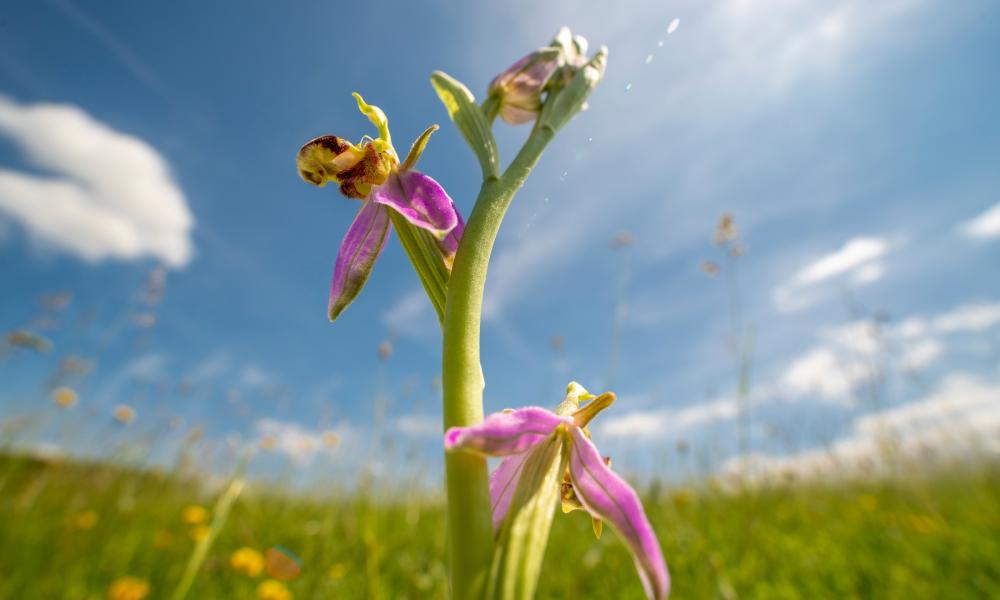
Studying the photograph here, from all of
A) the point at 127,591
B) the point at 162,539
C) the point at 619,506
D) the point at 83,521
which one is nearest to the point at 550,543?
the point at 127,591

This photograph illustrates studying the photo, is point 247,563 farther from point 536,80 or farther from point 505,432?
point 536,80

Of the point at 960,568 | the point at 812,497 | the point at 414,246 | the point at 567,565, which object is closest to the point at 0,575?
the point at 567,565

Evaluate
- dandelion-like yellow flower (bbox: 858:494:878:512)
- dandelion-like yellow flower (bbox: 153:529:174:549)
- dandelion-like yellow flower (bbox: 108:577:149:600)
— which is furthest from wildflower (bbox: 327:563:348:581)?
dandelion-like yellow flower (bbox: 858:494:878:512)

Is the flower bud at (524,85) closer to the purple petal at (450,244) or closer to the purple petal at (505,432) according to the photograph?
the purple petal at (450,244)

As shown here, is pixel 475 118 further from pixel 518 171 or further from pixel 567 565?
pixel 567 565

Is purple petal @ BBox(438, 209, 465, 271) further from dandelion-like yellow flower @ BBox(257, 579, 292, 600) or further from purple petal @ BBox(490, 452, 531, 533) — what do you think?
dandelion-like yellow flower @ BBox(257, 579, 292, 600)

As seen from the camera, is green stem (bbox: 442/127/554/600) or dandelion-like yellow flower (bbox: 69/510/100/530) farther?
dandelion-like yellow flower (bbox: 69/510/100/530)
